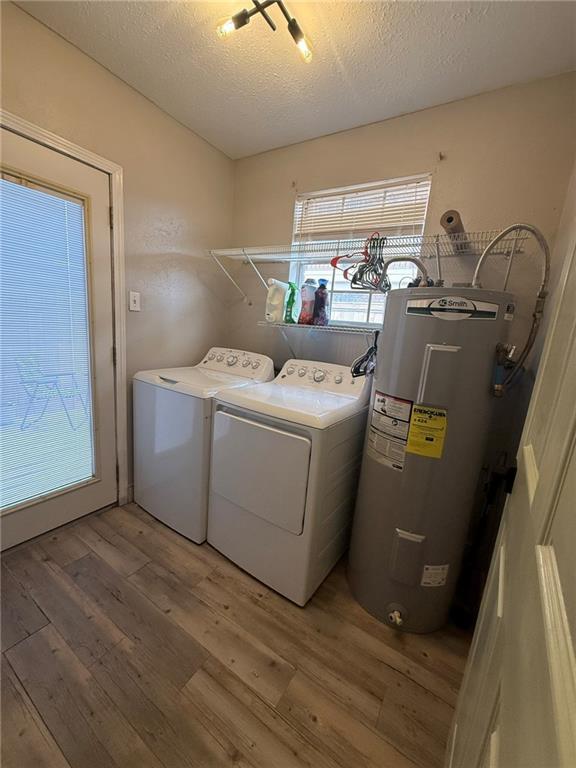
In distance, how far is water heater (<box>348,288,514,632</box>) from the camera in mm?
1113

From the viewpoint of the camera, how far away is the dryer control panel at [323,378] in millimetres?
1680

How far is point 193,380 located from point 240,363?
0.42 metres

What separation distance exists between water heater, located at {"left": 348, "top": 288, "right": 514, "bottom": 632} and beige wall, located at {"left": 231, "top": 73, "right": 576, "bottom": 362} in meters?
0.68

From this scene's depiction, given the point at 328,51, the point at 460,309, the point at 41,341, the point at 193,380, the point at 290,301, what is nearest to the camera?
the point at 460,309

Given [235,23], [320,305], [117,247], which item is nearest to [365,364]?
[320,305]

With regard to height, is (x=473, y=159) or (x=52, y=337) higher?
(x=473, y=159)

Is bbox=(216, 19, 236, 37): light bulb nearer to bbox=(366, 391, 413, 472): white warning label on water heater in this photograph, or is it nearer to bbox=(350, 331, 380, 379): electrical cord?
bbox=(350, 331, 380, 379): electrical cord

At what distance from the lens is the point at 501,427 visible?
60.1 inches

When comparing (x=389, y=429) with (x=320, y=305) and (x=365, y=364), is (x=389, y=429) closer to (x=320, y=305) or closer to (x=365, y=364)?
(x=365, y=364)

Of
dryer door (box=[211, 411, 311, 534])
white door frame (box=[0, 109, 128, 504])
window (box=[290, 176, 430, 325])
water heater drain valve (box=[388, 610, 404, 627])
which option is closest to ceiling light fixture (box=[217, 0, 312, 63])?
window (box=[290, 176, 430, 325])

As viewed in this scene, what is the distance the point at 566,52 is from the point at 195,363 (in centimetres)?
255

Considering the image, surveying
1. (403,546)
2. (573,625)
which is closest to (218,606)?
(403,546)

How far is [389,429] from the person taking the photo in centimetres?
127

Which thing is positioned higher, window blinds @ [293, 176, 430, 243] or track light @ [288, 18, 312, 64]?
track light @ [288, 18, 312, 64]
